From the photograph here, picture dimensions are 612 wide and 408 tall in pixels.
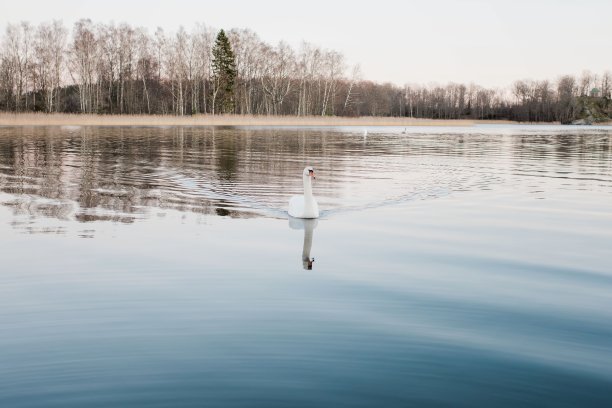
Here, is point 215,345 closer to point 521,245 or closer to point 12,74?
point 521,245

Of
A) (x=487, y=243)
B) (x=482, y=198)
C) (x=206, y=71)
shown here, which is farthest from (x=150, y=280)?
(x=206, y=71)

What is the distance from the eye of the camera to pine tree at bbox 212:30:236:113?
79.4 metres

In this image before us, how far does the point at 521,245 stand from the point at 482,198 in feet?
17.7

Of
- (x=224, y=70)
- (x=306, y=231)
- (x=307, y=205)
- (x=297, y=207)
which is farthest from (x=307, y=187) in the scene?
(x=224, y=70)

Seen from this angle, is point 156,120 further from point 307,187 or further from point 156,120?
point 307,187

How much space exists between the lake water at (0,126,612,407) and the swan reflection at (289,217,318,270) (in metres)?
0.08

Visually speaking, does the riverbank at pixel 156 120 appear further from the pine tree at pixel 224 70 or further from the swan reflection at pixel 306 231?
the swan reflection at pixel 306 231

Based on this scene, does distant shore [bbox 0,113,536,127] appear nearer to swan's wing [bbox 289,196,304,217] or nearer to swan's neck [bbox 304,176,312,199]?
swan's wing [bbox 289,196,304,217]

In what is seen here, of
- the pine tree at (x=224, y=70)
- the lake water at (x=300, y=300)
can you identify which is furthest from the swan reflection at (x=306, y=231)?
the pine tree at (x=224, y=70)

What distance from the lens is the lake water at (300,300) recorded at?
4371mm

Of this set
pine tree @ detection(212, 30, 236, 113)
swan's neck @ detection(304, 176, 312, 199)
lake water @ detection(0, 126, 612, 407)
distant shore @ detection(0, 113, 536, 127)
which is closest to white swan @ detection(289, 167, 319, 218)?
swan's neck @ detection(304, 176, 312, 199)

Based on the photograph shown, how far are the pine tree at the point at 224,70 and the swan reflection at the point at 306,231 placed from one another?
69531 mm

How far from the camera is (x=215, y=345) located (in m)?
5.09

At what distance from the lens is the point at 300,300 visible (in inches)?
250
